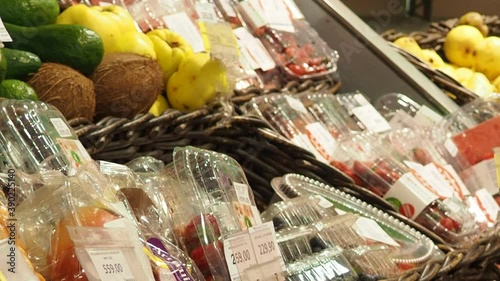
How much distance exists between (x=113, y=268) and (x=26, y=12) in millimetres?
897

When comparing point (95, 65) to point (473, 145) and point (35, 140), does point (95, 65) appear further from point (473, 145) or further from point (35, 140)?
point (473, 145)

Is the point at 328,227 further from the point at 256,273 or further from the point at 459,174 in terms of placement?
the point at 459,174

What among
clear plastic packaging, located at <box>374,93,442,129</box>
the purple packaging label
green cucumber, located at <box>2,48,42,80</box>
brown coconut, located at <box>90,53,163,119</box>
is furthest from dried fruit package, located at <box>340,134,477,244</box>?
the purple packaging label

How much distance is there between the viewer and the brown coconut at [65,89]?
139 cm

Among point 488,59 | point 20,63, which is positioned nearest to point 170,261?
point 20,63

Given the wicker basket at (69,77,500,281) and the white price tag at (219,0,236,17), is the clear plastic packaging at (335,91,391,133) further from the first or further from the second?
the wicker basket at (69,77,500,281)

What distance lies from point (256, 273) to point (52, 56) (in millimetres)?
717

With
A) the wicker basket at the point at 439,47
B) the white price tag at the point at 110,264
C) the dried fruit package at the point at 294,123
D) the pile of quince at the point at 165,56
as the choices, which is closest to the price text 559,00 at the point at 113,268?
the white price tag at the point at 110,264

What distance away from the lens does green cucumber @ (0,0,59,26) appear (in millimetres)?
1525

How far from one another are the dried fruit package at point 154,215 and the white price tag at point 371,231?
1.22ft

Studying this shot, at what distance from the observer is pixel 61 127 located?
116 centimetres

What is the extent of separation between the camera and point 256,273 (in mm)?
1006

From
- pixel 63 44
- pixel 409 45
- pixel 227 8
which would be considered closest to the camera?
pixel 63 44

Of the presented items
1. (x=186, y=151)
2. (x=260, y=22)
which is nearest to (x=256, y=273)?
(x=186, y=151)
